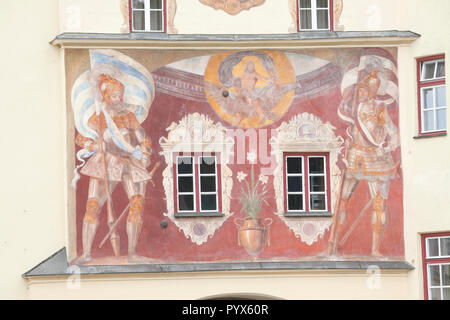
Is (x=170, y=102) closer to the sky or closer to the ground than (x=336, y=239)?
closer to the sky

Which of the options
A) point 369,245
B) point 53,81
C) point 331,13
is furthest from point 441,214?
point 53,81

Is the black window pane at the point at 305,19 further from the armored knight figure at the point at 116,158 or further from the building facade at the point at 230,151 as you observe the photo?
the armored knight figure at the point at 116,158

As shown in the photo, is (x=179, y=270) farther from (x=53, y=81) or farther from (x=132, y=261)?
(x=53, y=81)

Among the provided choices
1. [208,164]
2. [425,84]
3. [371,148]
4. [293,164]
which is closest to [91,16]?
[208,164]

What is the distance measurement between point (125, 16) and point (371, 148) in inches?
211

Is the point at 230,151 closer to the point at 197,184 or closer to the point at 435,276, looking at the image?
the point at 197,184

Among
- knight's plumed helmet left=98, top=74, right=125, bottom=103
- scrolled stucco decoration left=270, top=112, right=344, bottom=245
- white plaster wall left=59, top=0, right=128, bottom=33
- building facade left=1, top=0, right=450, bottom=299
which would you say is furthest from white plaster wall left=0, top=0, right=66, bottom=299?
scrolled stucco decoration left=270, top=112, right=344, bottom=245

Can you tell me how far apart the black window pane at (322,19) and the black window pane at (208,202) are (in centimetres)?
389

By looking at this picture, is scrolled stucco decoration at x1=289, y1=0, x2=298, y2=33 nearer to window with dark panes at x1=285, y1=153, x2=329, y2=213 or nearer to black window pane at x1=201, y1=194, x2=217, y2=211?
window with dark panes at x1=285, y1=153, x2=329, y2=213

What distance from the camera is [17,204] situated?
3719 centimetres

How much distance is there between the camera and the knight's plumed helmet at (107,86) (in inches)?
1483

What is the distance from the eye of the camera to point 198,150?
3788 cm

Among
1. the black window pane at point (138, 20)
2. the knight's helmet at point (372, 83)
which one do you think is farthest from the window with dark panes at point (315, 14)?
the black window pane at point (138, 20)

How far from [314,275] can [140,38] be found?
5.59 metres
